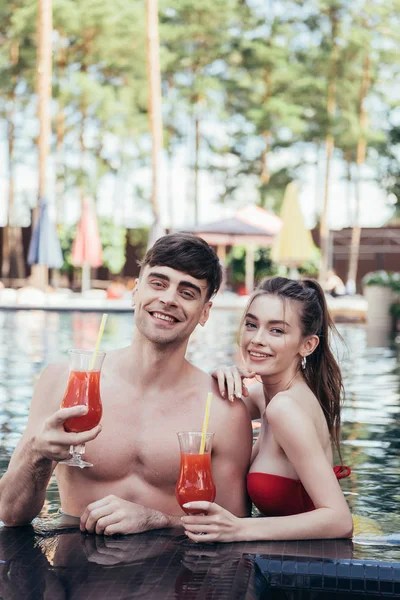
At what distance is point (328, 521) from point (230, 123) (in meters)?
33.0

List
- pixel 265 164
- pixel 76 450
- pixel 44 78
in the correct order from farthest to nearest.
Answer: pixel 265 164
pixel 44 78
pixel 76 450

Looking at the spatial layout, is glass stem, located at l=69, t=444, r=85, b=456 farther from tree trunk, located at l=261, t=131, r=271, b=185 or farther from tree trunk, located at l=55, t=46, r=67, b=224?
tree trunk, located at l=261, t=131, r=271, b=185

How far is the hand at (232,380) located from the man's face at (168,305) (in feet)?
0.79

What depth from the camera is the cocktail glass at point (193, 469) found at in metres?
2.61

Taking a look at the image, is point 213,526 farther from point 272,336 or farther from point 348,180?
point 348,180

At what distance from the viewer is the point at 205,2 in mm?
30750

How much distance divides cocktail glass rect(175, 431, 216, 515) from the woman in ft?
0.16

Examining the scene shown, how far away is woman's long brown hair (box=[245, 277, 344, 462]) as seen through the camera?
10.6 feet

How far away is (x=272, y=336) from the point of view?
10.3 ft

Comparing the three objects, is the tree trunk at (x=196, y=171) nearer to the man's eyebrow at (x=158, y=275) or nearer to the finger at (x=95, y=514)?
the man's eyebrow at (x=158, y=275)

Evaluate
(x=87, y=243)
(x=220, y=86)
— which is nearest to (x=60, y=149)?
(x=220, y=86)

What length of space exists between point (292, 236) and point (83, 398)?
2094 cm

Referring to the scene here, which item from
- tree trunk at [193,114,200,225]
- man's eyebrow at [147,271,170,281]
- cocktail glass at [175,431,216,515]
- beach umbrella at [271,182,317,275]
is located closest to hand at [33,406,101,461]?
cocktail glass at [175,431,216,515]

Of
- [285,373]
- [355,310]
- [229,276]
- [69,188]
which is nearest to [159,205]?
[355,310]
